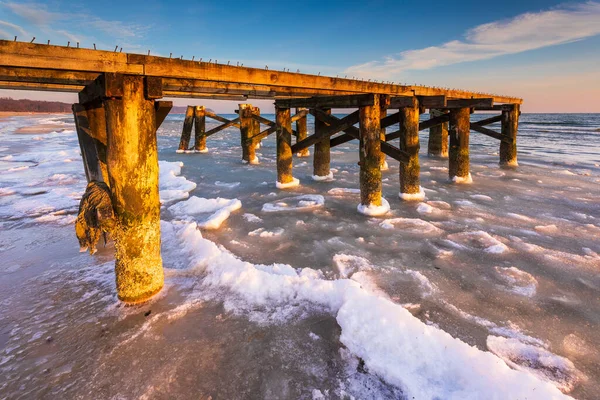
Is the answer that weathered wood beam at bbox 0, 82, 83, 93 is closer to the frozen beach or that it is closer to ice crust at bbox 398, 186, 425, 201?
the frozen beach

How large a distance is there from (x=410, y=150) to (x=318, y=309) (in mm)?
4125

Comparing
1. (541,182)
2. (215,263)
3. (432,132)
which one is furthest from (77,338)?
(432,132)

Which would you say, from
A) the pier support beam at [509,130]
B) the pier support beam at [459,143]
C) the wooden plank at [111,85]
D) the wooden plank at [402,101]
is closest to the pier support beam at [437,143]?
the pier support beam at [509,130]

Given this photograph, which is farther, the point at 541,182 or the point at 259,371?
the point at 541,182

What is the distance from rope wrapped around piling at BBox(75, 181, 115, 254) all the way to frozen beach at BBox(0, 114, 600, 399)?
695 mm

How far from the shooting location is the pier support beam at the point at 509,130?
9.88m

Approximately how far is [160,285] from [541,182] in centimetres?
908

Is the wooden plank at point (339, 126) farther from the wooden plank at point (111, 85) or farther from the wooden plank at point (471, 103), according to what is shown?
the wooden plank at point (111, 85)

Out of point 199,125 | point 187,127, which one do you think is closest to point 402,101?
point 199,125

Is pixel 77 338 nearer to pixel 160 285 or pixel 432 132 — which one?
pixel 160 285

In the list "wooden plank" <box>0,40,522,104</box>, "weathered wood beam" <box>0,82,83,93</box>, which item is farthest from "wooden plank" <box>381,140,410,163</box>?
"weathered wood beam" <box>0,82,83,93</box>

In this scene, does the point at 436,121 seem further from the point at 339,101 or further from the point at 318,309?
the point at 318,309

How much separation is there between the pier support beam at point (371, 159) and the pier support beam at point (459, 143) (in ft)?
10.1

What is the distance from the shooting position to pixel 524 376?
1.82 m
